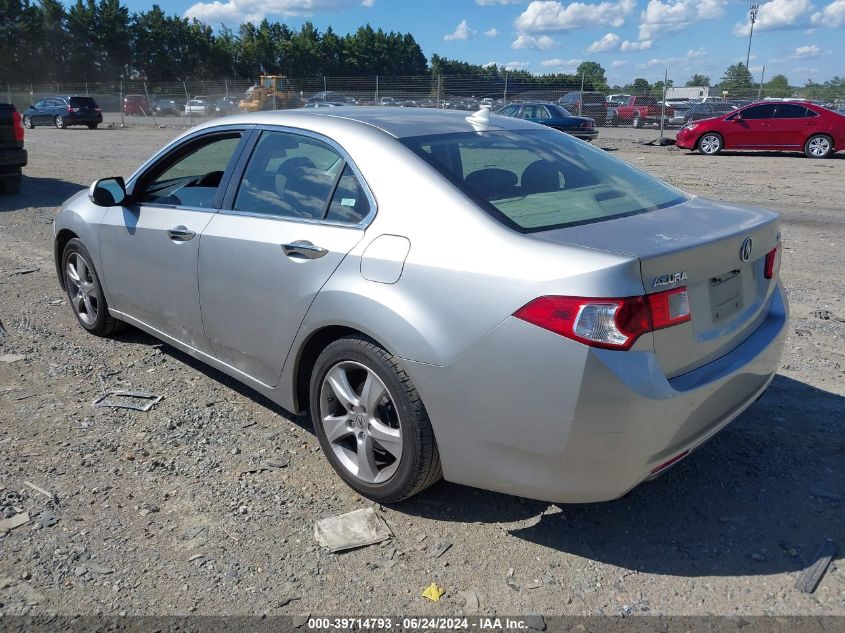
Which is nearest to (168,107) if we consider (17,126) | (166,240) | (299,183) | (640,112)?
(640,112)

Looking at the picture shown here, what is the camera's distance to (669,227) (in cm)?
287

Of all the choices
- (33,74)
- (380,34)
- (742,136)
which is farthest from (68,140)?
(380,34)

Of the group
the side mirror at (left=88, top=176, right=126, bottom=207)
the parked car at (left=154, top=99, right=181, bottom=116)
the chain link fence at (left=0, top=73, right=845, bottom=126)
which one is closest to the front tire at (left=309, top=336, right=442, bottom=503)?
the side mirror at (left=88, top=176, right=126, bottom=207)

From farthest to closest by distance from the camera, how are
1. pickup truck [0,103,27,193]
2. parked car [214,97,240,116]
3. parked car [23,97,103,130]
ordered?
1. parked car [214,97,240,116]
2. parked car [23,97,103,130]
3. pickup truck [0,103,27,193]

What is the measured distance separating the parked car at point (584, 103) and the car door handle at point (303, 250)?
97.5ft

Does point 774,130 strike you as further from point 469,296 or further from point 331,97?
point 331,97

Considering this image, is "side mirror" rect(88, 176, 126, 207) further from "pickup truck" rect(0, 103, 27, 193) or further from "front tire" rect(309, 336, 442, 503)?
"pickup truck" rect(0, 103, 27, 193)

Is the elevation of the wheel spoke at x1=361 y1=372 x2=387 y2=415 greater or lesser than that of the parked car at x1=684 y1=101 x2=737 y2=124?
lesser

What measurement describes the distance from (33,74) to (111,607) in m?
82.7

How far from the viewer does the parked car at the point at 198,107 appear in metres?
42.8

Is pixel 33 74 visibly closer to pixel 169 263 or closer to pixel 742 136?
pixel 742 136

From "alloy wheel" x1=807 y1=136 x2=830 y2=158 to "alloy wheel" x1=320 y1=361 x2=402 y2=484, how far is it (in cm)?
2010

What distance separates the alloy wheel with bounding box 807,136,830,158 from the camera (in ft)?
63.2

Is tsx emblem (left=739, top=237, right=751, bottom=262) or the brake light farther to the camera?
tsx emblem (left=739, top=237, right=751, bottom=262)
